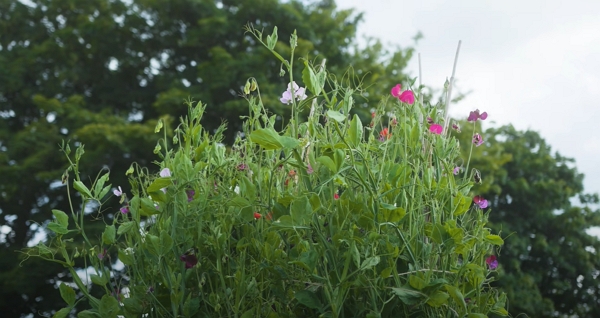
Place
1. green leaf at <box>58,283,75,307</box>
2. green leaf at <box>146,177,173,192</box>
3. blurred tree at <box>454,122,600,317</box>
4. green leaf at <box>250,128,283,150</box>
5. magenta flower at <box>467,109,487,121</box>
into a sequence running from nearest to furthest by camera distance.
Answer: green leaf at <box>250,128,283,150</box> → green leaf at <box>146,177,173,192</box> → green leaf at <box>58,283,75,307</box> → magenta flower at <box>467,109,487,121</box> → blurred tree at <box>454,122,600,317</box>

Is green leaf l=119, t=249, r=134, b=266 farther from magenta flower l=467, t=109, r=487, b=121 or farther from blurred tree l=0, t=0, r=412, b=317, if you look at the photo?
blurred tree l=0, t=0, r=412, b=317

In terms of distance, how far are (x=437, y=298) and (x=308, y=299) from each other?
29cm

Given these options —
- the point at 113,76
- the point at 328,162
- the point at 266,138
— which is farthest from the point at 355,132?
the point at 113,76

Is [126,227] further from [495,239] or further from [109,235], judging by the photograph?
[495,239]

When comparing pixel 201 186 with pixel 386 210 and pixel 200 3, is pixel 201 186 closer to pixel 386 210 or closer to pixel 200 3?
pixel 386 210

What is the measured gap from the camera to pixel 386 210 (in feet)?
4.83

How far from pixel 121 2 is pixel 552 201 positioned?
10726mm

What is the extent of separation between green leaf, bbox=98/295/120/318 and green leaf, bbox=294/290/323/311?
52cm

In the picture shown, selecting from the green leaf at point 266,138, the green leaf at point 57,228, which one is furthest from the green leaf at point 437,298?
the green leaf at point 57,228

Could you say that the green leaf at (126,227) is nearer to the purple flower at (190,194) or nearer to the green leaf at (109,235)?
the green leaf at (109,235)

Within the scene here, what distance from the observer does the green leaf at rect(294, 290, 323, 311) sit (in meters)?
1.46

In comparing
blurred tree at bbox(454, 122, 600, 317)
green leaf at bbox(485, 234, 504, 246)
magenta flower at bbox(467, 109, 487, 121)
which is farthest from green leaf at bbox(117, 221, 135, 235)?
blurred tree at bbox(454, 122, 600, 317)

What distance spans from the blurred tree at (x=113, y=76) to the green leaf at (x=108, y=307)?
6.85 m

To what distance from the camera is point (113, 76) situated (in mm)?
10555
